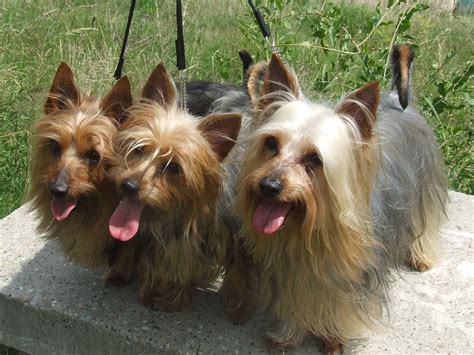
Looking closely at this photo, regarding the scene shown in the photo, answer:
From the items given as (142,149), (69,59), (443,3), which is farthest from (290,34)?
(443,3)

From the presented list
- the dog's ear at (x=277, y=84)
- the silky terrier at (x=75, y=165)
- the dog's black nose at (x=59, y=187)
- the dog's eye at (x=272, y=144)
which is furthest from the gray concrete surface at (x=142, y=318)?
the dog's ear at (x=277, y=84)

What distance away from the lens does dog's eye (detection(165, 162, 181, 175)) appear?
Result: 255 cm

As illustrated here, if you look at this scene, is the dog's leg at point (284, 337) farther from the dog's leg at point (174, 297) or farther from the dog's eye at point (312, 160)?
the dog's eye at point (312, 160)

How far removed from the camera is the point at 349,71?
4910mm

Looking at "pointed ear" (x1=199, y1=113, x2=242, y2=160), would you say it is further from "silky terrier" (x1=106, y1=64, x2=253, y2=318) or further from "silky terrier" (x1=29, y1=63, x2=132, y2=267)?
"silky terrier" (x1=29, y1=63, x2=132, y2=267)

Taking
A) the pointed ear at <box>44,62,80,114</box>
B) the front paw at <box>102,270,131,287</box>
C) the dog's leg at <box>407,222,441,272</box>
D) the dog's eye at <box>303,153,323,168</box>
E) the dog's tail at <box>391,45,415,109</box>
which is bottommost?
the front paw at <box>102,270,131,287</box>

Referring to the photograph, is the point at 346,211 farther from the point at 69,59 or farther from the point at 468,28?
the point at 468,28

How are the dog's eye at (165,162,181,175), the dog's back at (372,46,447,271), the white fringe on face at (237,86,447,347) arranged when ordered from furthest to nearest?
the dog's back at (372,46,447,271) → the dog's eye at (165,162,181,175) → the white fringe on face at (237,86,447,347)

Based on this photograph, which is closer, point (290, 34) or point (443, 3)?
point (290, 34)

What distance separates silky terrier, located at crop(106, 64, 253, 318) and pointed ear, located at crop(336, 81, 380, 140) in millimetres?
424

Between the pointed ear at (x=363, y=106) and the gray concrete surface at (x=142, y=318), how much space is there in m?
1.06

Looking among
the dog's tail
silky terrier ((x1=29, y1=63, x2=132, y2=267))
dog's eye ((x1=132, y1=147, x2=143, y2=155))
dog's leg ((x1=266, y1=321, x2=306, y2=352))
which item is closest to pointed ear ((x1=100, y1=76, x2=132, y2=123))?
silky terrier ((x1=29, y1=63, x2=132, y2=267))

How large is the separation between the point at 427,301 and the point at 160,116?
1653 mm

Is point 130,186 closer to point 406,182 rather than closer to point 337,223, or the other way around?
point 337,223
